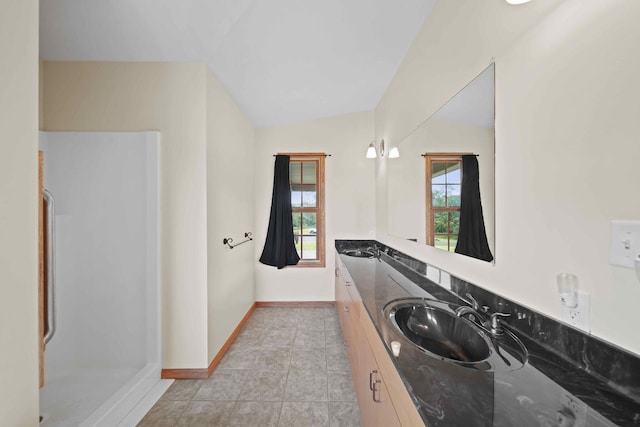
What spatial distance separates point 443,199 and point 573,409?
1064mm

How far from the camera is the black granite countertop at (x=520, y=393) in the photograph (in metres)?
0.53

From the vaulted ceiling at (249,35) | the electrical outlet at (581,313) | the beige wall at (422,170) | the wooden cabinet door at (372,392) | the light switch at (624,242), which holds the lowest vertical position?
the wooden cabinet door at (372,392)

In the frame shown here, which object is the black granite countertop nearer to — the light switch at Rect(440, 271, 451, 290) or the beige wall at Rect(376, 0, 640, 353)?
the beige wall at Rect(376, 0, 640, 353)

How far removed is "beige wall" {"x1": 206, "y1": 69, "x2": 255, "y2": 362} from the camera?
1994 millimetres

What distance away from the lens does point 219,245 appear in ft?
7.12

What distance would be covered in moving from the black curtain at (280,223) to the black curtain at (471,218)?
2.31m

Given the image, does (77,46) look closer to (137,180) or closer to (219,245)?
(137,180)

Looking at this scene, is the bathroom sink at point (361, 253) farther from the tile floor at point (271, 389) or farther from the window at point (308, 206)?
the tile floor at point (271, 389)

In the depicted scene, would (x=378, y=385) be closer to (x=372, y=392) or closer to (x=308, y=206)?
(x=372, y=392)

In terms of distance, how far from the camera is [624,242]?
61 centimetres

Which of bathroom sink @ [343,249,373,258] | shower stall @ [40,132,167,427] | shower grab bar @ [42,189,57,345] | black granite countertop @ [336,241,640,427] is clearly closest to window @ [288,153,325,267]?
bathroom sink @ [343,249,373,258]

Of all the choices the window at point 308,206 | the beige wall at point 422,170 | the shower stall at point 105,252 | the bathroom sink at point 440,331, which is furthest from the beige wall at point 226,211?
the beige wall at point 422,170

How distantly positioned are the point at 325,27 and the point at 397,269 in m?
1.92

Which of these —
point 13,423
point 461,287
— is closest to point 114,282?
point 13,423
